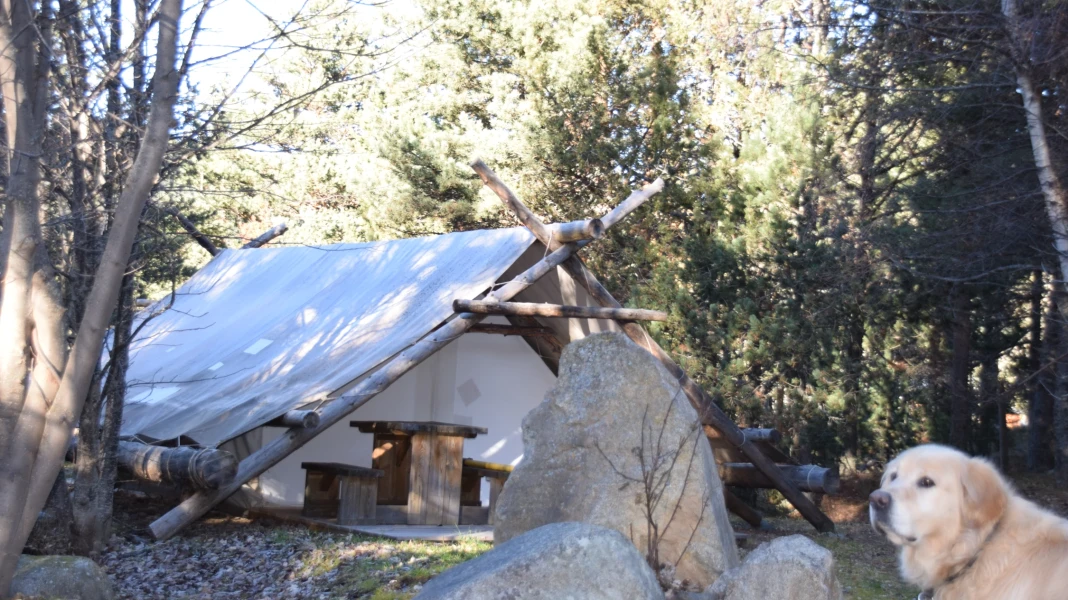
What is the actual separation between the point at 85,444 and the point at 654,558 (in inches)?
160


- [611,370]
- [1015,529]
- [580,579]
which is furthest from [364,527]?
[1015,529]

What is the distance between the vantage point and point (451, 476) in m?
8.58

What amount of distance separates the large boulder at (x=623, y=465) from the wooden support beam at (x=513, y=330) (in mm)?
4131

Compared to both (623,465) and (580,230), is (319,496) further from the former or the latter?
(623,465)

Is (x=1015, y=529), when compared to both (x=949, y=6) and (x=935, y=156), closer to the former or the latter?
(x=949, y=6)

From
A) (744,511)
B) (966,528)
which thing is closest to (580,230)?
(744,511)

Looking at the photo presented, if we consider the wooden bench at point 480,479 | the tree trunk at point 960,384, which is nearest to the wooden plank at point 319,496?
the wooden bench at point 480,479

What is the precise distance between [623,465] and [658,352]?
352 cm

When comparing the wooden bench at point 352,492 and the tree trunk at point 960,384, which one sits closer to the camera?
the wooden bench at point 352,492

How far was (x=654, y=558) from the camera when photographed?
4.96m

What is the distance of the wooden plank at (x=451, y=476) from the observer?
8.51 m

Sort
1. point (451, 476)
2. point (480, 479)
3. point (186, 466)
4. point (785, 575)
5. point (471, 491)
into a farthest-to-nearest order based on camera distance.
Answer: point (480, 479) < point (471, 491) < point (451, 476) < point (186, 466) < point (785, 575)

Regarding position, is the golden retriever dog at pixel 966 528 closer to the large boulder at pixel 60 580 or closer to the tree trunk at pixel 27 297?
the tree trunk at pixel 27 297

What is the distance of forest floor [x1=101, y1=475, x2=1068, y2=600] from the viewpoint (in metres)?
5.83
